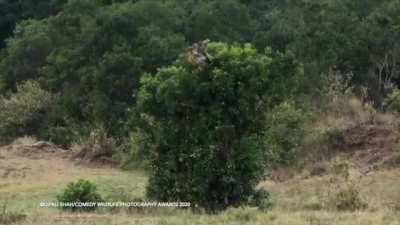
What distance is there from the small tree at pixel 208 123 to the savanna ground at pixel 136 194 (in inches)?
35.8

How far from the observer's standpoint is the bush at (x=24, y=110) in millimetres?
26062

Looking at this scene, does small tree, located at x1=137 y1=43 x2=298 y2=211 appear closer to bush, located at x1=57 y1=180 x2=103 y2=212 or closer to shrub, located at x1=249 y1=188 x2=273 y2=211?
shrub, located at x1=249 y1=188 x2=273 y2=211

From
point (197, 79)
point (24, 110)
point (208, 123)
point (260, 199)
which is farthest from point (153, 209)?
point (24, 110)

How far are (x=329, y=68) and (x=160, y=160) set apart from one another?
12.3m

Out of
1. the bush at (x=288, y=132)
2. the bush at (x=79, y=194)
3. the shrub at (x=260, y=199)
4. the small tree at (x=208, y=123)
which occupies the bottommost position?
the bush at (x=288, y=132)

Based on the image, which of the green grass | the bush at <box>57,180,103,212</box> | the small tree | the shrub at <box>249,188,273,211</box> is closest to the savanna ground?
the green grass

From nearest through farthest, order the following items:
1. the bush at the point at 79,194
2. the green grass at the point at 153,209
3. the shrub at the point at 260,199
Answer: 1. the green grass at the point at 153,209
2. the shrub at the point at 260,199
3. the bush at the point at 79,194

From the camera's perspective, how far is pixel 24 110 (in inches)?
1031

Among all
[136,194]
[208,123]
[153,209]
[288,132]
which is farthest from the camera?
[288,132]

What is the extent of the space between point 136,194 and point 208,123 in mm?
3092

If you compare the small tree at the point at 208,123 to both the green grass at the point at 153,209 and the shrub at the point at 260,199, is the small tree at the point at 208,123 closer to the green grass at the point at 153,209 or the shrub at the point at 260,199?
the shrub at the point at 260,199

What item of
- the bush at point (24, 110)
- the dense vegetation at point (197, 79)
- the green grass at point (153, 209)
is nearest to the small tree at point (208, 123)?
the dense vegetation at point (197, 79)

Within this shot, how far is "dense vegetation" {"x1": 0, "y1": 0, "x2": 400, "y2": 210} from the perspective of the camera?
37.7 feet

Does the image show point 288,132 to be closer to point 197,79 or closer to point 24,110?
point 197,79
